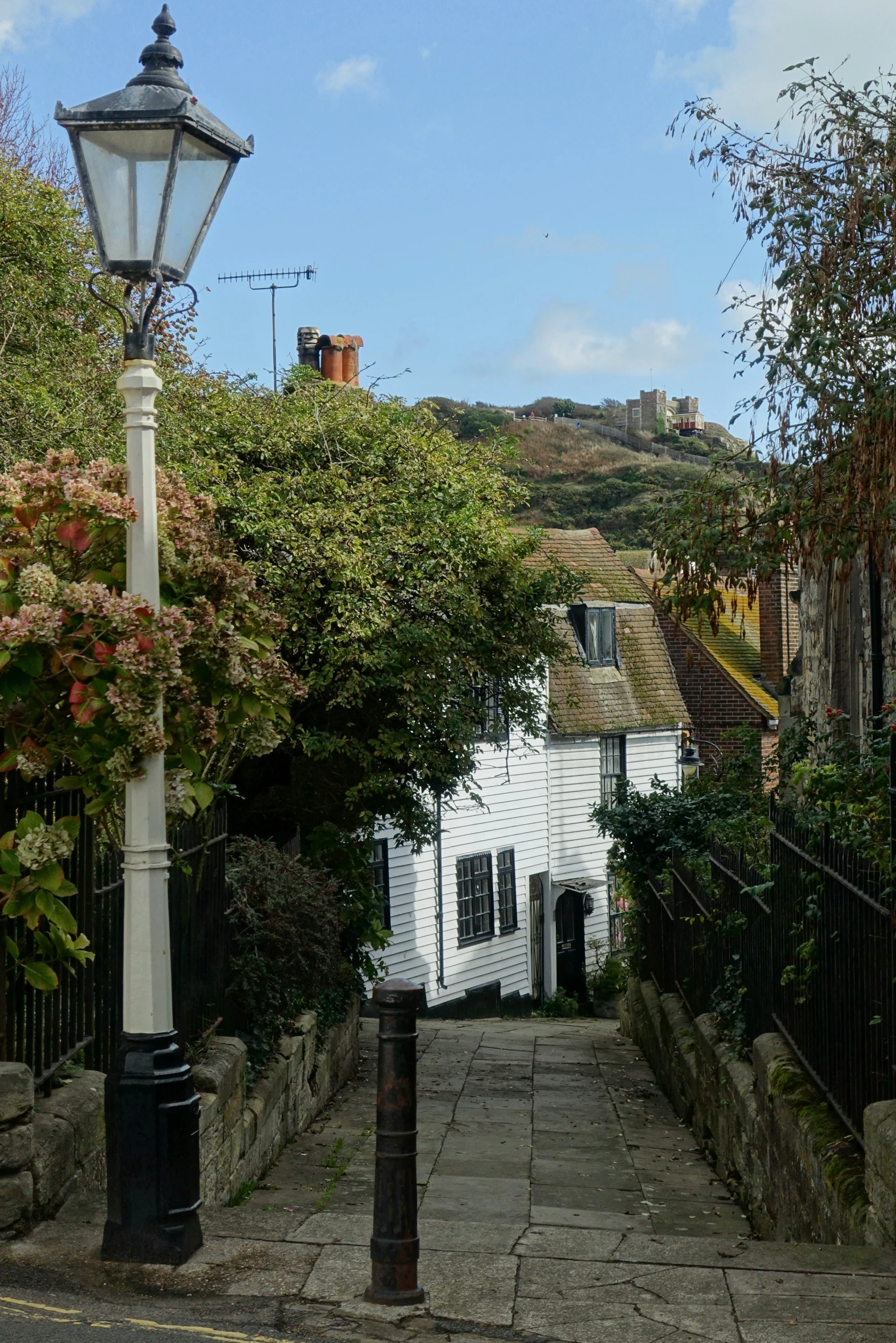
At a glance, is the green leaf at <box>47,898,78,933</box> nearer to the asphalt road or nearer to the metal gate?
the asphalt road

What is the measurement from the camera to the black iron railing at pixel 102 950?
17.1 feet

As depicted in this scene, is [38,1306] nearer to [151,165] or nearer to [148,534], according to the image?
[148,534]

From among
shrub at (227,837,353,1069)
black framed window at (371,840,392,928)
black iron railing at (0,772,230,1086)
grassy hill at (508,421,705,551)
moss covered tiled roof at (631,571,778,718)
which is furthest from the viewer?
grassy hill at (508,421,705,551)

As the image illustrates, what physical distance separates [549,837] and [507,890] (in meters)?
1.60

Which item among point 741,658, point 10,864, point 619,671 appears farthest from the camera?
point 741,658

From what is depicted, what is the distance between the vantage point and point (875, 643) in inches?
465

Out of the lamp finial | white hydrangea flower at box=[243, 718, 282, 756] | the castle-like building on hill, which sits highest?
the castle-like building on hill

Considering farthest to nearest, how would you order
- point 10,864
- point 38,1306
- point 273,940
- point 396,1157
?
point 273,940
point 10,864
point 396,1157
point 38,1306

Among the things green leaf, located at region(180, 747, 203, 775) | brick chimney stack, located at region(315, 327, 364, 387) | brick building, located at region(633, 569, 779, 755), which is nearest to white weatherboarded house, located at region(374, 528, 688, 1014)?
brick building, located at region(633, 569, 779, 755)

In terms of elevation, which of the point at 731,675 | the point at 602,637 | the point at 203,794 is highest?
the point at 602,637

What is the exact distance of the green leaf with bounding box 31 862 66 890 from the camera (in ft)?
16.3

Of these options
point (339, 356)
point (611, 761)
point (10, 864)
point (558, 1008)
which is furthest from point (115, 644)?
point (611, 761)

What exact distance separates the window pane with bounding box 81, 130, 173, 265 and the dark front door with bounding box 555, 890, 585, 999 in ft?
75.5

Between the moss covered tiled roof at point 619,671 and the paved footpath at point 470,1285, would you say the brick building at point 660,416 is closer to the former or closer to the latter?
the moss covered tiled roof at point 619,671
